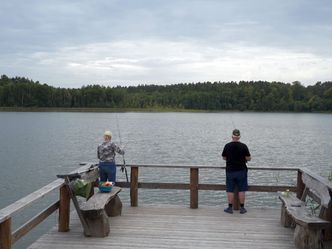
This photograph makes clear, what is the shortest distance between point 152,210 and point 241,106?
390 feet

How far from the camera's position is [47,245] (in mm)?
5938

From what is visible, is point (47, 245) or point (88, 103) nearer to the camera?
point (47, 245)

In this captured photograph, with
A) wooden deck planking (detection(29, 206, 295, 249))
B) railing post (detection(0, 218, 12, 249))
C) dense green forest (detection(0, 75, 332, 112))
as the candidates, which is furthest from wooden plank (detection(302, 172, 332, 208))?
dense green forest (detection(0, 75, 332, 112))

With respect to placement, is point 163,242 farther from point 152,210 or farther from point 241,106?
point 241,106

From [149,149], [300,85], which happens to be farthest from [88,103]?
[149,149]

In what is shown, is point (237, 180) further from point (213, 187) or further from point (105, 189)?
point (105, 189)

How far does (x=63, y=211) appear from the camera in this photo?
665 centimetres

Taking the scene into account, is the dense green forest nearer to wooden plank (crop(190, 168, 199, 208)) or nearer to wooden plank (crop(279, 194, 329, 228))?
wooden plank (crop(190, 168, 199, 208))

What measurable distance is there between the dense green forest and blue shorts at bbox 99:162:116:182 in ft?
341

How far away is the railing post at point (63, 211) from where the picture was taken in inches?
260

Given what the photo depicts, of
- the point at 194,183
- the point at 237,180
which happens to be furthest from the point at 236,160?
the point at 194,183

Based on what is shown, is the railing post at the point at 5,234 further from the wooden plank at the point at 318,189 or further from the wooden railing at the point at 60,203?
the wooden plank at the point at 318,189

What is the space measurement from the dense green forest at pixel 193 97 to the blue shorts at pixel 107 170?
4088 inches

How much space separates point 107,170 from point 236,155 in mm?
2294
